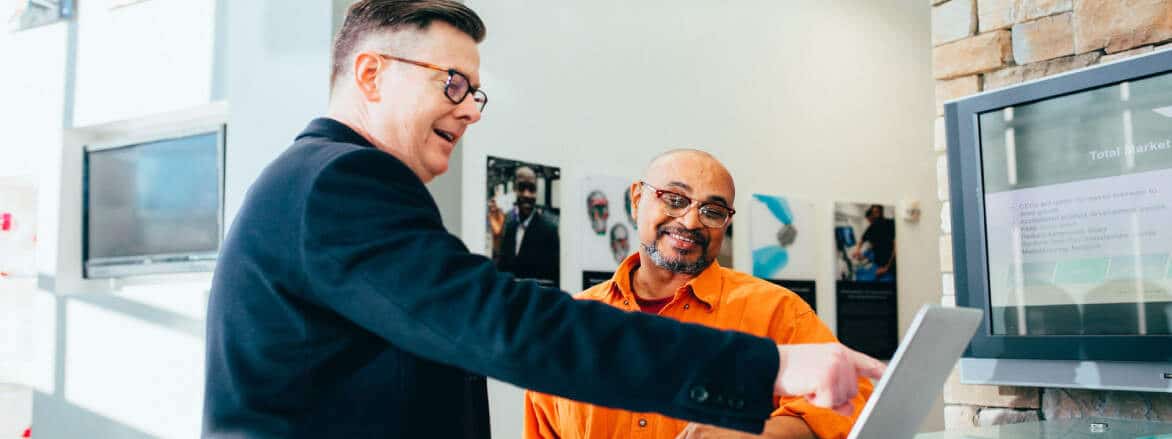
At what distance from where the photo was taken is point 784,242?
535cm

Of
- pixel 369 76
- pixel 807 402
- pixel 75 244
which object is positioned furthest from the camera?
pixel 75 244

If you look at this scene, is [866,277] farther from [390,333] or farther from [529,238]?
[390,333]

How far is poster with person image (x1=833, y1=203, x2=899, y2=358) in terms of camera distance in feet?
18.4

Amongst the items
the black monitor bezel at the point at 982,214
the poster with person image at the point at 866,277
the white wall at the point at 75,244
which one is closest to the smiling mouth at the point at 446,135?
the black monitor bezel at the point at 982,214

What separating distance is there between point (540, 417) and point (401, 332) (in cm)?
125

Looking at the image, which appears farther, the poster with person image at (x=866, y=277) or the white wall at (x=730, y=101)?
the poster with person image at (x=866, y=277)

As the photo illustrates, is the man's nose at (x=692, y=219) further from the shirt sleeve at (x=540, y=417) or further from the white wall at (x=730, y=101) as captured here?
the white wall at (x=730, y=101)

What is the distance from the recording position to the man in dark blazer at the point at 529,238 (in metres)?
4.18

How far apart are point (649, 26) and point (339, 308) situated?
390cm

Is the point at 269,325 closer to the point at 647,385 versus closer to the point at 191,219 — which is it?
the point at 647,385

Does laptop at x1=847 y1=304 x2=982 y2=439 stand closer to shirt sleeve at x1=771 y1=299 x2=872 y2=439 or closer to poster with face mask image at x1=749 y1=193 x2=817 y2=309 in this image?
shirt sleeve at x1=771 y1=299 x2=872 y2=439

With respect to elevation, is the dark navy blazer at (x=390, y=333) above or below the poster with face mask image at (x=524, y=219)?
below

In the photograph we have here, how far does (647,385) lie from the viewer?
1066 millimetres

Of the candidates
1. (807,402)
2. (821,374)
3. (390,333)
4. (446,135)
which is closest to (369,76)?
(446,135)
